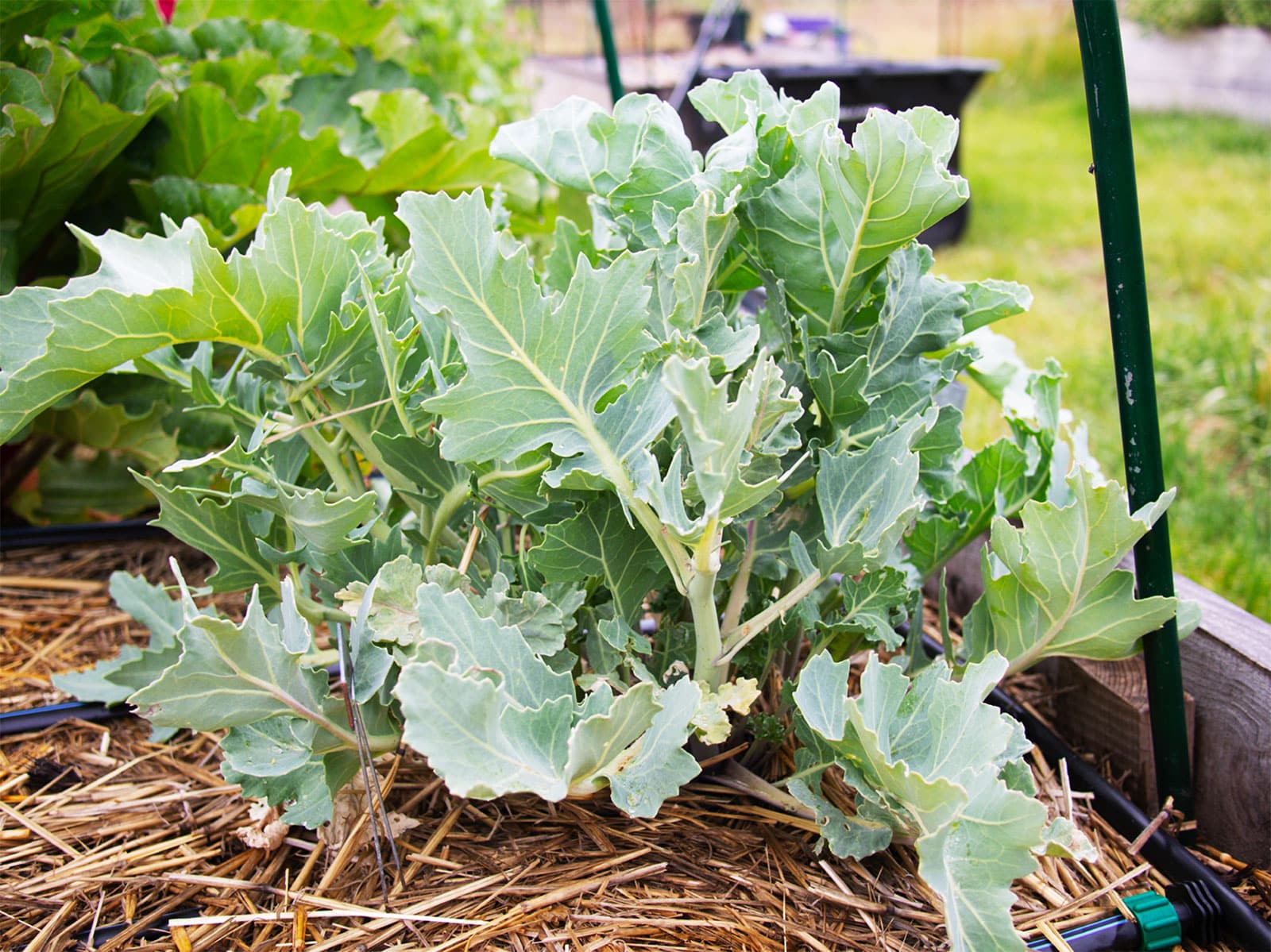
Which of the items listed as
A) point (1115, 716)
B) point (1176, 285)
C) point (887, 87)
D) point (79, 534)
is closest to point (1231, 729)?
point (1115, 716)

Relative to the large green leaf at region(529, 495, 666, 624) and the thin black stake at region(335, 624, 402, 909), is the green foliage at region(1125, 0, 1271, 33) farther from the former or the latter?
the thin black stake at region(335, 624, 402, 909)

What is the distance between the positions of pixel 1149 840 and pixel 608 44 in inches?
57.9

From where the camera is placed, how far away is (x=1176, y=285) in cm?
380

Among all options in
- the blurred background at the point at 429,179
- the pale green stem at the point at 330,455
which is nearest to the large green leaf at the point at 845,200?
the pale green stem at the point at 330,455

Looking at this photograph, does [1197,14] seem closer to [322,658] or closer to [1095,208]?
[1095,208]

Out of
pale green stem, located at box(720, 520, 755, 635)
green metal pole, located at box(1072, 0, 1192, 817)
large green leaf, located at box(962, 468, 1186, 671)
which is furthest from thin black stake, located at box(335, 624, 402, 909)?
green metal pole, located at box(1072, 0, 1192, 817)

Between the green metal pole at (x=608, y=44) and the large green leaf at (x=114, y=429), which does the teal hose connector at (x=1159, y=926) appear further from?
the large green leaf at (x=114, y=429)

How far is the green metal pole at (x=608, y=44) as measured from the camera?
1.77 m

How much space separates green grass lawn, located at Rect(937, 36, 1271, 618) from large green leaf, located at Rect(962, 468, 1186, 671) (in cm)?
96

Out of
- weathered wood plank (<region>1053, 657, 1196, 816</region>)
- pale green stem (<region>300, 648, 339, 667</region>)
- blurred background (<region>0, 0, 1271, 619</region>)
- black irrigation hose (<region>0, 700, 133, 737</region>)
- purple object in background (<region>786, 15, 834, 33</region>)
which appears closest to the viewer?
pale green stem (<region>300, 648, 339, 667</region>)

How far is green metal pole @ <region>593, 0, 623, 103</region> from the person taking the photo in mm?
1768

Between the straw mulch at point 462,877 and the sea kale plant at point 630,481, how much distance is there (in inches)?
3.9

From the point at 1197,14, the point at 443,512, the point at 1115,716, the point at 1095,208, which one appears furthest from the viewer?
the point at 1197,14

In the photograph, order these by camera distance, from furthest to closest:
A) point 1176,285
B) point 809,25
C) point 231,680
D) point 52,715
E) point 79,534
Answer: point 809,25 < point 1176,285 < point 79,534 < point 52,715 < point 231,680
